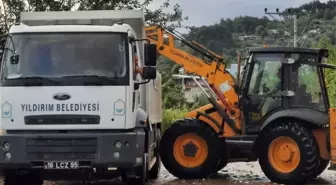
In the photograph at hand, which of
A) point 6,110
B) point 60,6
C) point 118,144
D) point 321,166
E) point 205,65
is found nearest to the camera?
point 118,144

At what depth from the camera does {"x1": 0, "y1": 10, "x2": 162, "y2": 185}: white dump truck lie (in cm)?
944

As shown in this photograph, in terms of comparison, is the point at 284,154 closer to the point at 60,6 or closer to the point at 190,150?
the point at 190,150

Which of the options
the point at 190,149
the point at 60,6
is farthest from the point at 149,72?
the point at 60,6

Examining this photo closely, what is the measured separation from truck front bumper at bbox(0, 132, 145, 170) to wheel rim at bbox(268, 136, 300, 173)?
390 centimetres

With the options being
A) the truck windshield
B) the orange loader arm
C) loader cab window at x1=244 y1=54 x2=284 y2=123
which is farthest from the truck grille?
loader cab window at x1=244 y1=54 x2=284 y2=123

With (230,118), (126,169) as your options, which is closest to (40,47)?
(126,169)

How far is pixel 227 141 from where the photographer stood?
13.1 metres

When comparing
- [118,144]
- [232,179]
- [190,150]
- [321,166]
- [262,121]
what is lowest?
[232,179]

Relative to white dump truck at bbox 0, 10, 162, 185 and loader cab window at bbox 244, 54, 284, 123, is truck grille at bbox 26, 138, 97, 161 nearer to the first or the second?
white dump truck at bbox 0, 10, 162, 185

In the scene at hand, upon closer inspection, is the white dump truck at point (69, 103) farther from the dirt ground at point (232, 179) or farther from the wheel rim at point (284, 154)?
the wheel rim at point (284, 154)

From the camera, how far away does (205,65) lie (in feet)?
44.5

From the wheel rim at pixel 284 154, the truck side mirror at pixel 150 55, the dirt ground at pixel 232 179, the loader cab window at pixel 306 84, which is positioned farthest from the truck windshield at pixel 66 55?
the loader cab window at pixel 306 84

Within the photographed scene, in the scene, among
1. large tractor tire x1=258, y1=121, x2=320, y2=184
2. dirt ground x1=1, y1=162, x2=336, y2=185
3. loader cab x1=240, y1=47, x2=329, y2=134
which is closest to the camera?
large tractor tire x1=258, y1=121, x2=320, y2=184

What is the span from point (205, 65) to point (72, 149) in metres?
4.93
